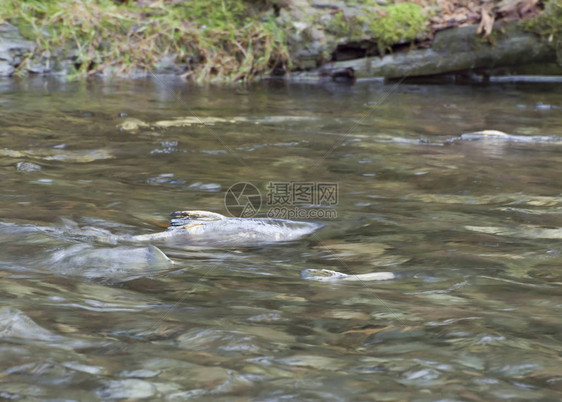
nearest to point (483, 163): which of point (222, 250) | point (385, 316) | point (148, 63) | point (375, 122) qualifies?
point (375, 122)

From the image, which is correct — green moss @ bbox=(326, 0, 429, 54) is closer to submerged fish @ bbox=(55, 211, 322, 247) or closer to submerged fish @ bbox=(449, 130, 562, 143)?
submerged fish @ bbox=(449, 130, 562, 143)

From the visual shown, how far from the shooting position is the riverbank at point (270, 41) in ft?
29.6

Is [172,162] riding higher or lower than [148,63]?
lower

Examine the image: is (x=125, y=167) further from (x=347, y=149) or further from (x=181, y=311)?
(x=181, y=311)

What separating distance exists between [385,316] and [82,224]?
150 cm

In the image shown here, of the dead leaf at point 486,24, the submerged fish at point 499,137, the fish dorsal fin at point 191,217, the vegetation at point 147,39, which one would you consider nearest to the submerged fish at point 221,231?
the fish dorsal fin at point 191,217

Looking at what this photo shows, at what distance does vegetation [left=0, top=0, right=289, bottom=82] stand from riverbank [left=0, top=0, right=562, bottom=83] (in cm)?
1

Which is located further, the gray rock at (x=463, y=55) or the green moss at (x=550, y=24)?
the gray rock at (x=463, y=55)

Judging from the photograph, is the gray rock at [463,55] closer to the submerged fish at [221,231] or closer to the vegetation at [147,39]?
the vegetation at [147,39]

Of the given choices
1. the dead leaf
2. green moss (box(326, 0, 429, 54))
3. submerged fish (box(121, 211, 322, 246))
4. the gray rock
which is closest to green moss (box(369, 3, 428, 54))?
green moss (box(326, 0, 429, 54))

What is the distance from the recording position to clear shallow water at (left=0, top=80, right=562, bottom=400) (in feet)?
4.98

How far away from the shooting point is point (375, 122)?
20.1ft

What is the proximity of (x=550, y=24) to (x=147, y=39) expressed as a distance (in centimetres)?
513

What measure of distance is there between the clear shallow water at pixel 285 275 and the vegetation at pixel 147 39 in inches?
165
